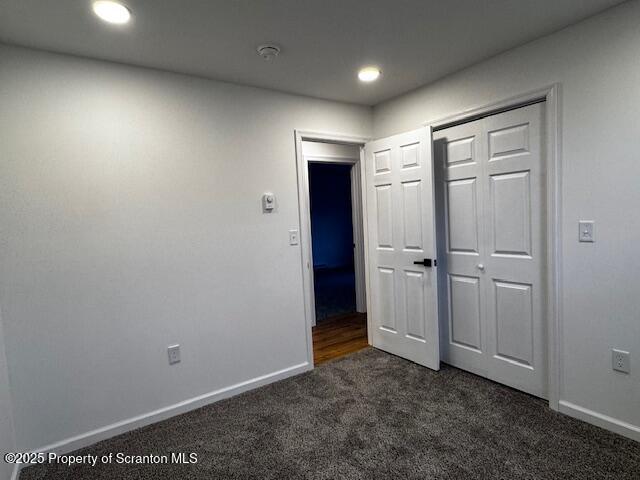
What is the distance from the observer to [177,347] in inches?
94.5

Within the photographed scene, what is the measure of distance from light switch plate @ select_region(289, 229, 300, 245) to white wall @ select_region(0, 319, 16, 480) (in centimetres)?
185

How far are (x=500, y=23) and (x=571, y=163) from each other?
2.95 ft

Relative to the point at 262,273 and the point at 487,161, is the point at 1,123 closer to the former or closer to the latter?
the point at 262,273

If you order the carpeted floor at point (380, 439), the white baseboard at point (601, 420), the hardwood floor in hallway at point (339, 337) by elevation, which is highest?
the white baseboard at point (601, 420)

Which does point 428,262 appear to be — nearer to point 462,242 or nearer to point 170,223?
point 462,242

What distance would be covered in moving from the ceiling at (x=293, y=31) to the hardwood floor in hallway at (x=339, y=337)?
2443 millimetres

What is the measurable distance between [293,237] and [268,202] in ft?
1.19

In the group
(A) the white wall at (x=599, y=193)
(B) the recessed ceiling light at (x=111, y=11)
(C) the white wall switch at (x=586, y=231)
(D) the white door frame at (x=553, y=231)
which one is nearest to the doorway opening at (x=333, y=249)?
(B) the recessed ceiling light at (x=111, y=11)

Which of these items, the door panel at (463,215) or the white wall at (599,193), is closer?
the white wall at (599,193)

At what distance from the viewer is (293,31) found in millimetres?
1923

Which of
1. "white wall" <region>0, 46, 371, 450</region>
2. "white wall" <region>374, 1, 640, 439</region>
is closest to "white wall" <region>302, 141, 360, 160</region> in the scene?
"white wall" <region>0, 46, 371, 450</region>

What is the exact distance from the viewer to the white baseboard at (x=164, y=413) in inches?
81.0

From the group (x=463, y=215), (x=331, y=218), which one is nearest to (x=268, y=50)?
(x=463, y=215)

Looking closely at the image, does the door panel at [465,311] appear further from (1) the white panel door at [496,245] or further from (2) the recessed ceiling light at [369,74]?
(2) the recessed ceiling light at [369,74]
